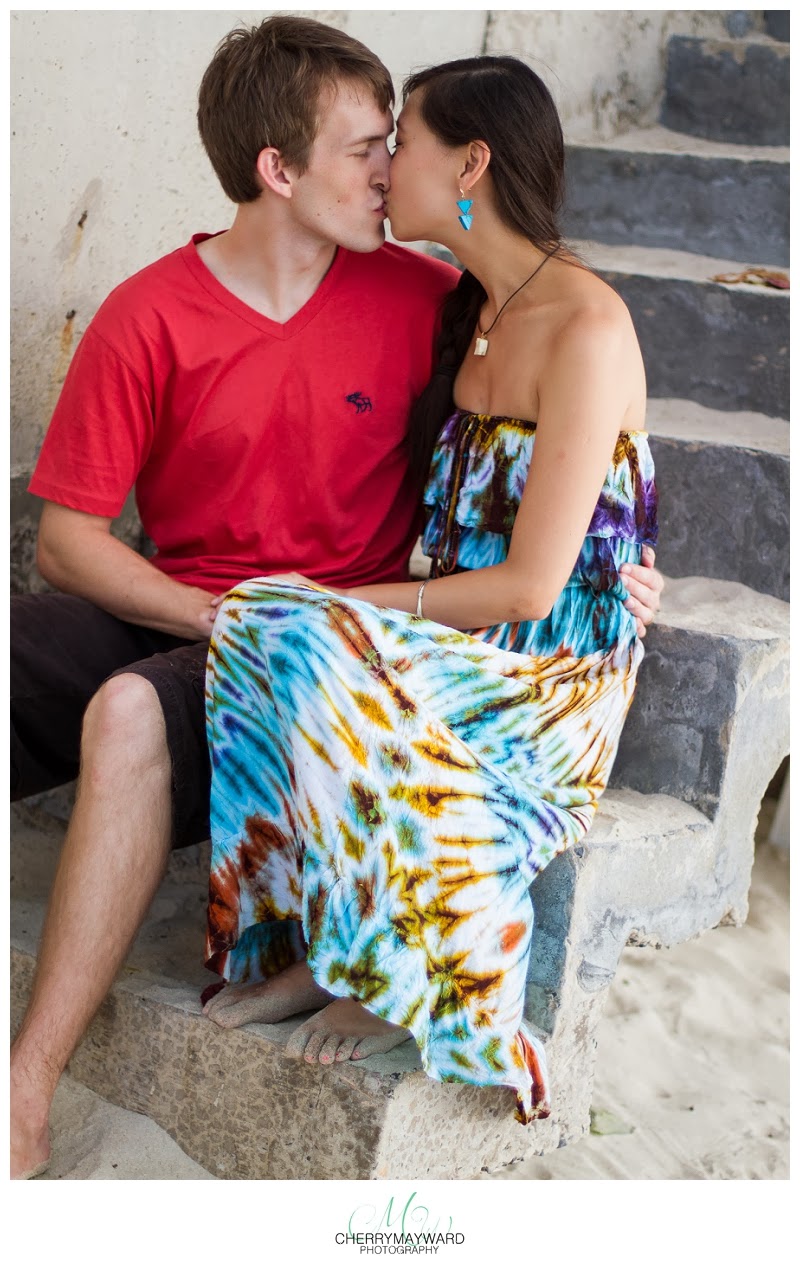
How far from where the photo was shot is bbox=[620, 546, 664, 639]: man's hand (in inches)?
86.5

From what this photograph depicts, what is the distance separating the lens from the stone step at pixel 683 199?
3568 mm

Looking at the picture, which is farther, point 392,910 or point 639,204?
point 639,204

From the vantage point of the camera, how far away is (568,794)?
2.10 metres

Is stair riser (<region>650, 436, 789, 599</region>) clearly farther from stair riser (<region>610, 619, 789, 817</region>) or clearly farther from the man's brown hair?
the man's brown hair

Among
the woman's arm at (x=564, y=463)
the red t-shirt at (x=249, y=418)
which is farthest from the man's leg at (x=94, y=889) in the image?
the woman's arm at (x=564, y=463)

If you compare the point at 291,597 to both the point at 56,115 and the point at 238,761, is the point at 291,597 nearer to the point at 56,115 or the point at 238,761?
the point at 238,761

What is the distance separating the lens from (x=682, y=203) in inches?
145

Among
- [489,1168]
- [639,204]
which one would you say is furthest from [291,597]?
[639,204]

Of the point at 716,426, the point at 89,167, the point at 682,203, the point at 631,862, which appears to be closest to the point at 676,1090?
the point at 631,862

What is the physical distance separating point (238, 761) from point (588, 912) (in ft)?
2.29

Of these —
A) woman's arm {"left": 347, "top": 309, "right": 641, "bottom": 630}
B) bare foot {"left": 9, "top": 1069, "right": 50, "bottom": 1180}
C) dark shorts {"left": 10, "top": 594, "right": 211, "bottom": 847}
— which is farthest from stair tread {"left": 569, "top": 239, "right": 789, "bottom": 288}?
bare foot {"left": 9, "top": 1069, "right": 50, "bottom": 1180}

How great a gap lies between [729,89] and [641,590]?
2.56 m

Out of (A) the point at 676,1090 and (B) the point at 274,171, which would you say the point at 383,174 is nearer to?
(B) the point at 274,171

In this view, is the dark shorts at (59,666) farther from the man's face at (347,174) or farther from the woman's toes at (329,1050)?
the man's face at (347,174)
